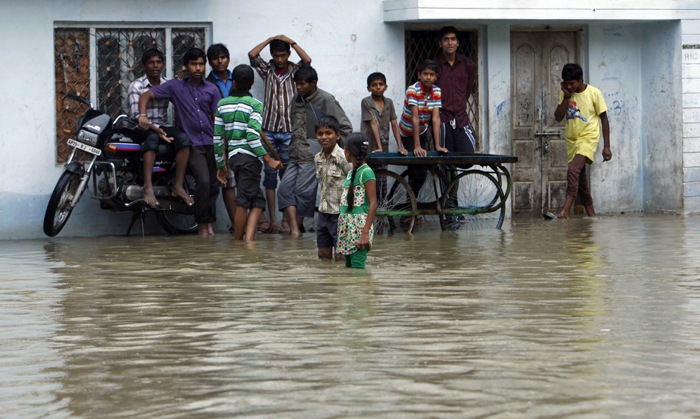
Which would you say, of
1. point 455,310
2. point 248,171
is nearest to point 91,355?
point 455,310

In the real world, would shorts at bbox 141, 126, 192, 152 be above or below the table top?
above

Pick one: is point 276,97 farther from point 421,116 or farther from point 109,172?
point 109,172

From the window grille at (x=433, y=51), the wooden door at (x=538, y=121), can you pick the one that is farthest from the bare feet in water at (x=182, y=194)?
the wooden door at (x=538, y=121)

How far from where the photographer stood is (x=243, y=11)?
14.2 metres

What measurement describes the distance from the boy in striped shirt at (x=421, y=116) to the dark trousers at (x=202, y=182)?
216 centimetres

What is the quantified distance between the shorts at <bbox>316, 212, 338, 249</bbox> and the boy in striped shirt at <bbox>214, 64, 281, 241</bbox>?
222 centimetres

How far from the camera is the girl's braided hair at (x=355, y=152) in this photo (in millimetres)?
9586

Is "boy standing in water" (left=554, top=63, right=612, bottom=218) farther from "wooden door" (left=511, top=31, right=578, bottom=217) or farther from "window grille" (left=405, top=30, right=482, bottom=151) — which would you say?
"window grille" (left=405, top=30, right=482, bottom=151)

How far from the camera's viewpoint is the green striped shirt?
1252cm

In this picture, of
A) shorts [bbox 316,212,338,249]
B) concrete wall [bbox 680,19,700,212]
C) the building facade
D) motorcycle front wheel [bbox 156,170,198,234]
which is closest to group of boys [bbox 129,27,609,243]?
motorcycle front wheel [bbox 156,170,198,234]

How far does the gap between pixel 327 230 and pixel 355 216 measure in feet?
2.30

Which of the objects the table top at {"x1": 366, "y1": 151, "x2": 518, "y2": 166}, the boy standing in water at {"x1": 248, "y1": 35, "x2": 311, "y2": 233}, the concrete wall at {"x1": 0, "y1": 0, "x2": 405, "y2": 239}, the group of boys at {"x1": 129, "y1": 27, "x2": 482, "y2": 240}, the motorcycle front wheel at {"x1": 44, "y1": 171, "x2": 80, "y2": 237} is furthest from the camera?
the boy standing in water at {"x1": 248, "y1": 35, "x2": 311, "y2": 233}

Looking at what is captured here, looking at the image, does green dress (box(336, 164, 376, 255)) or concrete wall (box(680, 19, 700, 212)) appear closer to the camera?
green dress (box(336, 164, 376, 255))

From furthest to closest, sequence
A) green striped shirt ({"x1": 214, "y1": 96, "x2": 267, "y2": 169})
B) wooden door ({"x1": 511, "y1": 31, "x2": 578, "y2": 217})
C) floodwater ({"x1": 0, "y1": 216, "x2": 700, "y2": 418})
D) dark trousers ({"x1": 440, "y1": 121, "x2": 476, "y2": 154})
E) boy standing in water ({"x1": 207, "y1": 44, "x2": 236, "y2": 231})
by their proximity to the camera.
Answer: wooden door ({"x1": 511, "y1": 31, "x2": 578, "y2": 217}), dark trousers ({"x1": 440, "y1": 121, "x2": 476, "y2": 154}), boy standing in water ({"x1": 207, "y1": 44, "x2": 236, "y2": 231}), green striped shirt ({"x1": 214, "y1": 96, "x2": 267, "y2": 169}), floodwater ({"x1": 0, "y1": 216, "x2": 700, "y2": 418})
